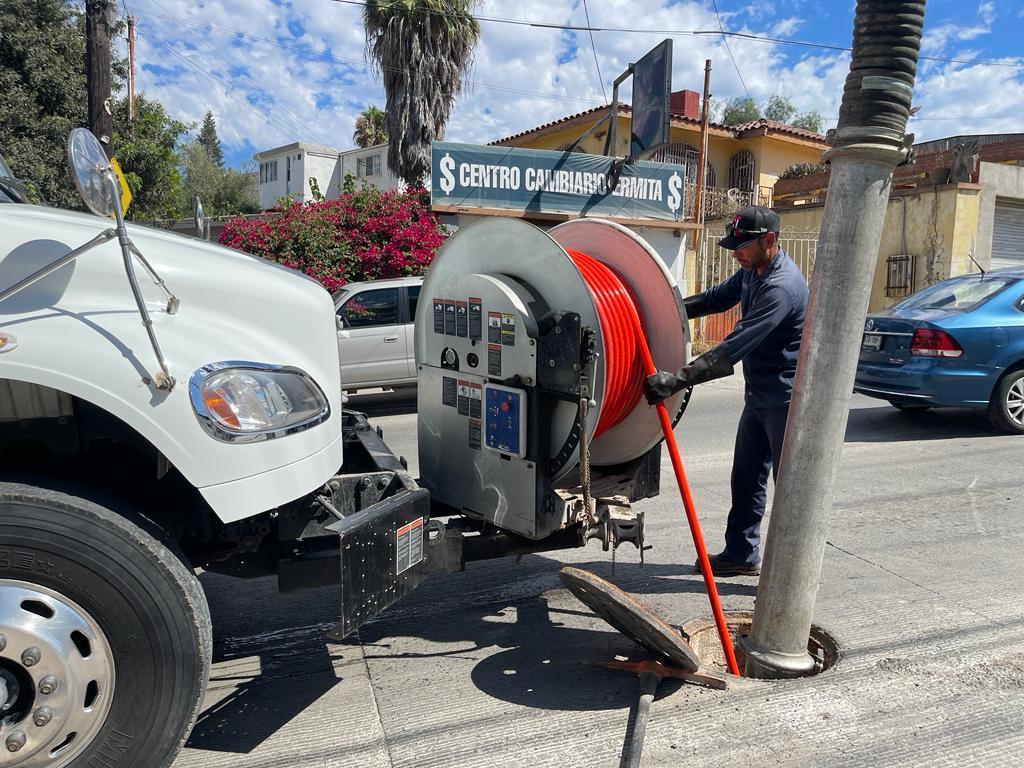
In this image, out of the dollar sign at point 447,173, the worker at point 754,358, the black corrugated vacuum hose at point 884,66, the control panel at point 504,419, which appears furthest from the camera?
the dollar sign at point 447,173

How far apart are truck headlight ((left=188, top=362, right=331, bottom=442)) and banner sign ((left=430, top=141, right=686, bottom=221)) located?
42.4 ft

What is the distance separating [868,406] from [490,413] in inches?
327

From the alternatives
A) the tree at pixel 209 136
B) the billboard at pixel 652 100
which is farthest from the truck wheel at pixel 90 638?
the tree at pixel 209 136

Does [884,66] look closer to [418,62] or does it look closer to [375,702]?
[375,702]

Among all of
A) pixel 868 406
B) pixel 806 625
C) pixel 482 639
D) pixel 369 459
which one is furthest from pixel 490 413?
pixel 868 406

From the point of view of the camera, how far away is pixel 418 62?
20.1 meters

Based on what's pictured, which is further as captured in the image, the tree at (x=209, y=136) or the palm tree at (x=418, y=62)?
the tree at (x=209, y=136)

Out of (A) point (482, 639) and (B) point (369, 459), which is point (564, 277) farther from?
(A) point (482, 639)

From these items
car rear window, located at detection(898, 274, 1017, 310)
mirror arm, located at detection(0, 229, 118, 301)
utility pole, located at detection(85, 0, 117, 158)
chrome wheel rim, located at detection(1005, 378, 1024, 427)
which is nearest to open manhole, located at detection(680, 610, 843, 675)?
mirror arm, located at detection(0, 229, 118, 301)

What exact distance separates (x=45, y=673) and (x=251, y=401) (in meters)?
0.94

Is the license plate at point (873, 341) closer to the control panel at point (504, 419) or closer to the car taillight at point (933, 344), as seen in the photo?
the car taillight at point (933, 344)

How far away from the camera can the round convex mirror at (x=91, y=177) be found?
90.4 inches

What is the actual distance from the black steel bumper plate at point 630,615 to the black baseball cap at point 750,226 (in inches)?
83.6

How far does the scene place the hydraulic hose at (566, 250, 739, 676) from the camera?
3.41 m
